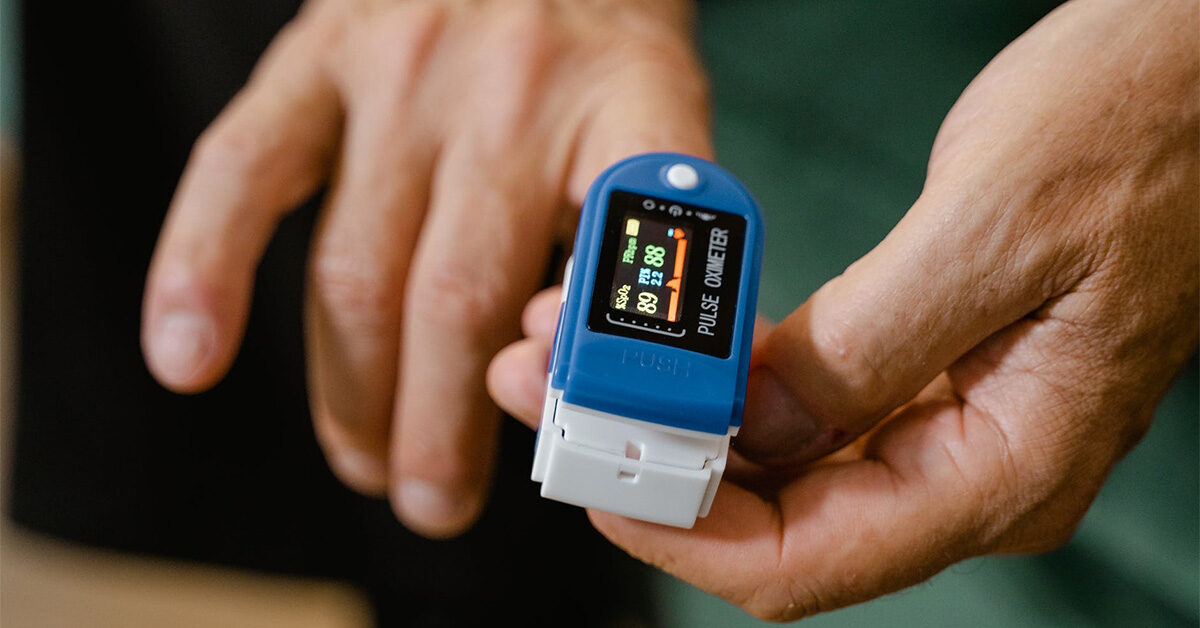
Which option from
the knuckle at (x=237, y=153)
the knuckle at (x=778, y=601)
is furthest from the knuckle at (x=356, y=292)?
the knuckle at (x=778, y=601)

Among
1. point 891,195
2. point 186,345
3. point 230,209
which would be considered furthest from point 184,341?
point 891,195

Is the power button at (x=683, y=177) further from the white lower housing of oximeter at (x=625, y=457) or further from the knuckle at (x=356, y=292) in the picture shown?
the knuckle at (x=356, y=292)

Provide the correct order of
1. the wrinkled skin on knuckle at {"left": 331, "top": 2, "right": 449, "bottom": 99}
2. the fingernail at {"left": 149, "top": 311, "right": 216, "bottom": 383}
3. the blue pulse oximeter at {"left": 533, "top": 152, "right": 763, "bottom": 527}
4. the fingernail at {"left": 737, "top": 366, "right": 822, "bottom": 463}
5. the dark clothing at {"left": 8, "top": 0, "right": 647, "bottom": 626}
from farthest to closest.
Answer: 1. the dark clothing at {"left": 8, "top": 0, "right": 647, "bottom": 626}
2. the wrinkled skin on knuckle at {"left": 331, "top": 2, "right": 449, "bottom": 99}
3. the fingernail at {"left": 149, "top": 311, "right": 216, "bottom": 383}
4. the fingernail at {"left": 737, "top": 366, "right": 822, "bottom": 463}
5. the blue pulse oximeter at {"left": 533, "top": 152, "right": 763, "bottom": 527}

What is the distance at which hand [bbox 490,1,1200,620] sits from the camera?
0.66m

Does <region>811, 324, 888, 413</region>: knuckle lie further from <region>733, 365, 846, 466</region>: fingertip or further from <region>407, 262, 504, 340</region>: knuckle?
<region>407, 262, 504, 340</region>: knuckle

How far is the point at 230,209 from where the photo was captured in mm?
969

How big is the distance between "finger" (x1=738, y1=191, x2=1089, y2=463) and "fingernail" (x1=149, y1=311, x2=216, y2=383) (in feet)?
1.72

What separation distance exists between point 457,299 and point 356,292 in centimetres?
12

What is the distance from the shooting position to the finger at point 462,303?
94 cm

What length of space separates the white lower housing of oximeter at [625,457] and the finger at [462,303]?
32 centimetres

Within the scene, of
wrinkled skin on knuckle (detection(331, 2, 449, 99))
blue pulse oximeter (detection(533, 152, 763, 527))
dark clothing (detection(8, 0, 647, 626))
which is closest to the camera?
blue pulse oximeter (detection(533, 152, 763, 527))

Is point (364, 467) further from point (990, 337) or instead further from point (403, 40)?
point (990, 337)

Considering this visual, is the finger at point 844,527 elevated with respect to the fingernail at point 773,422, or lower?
lower

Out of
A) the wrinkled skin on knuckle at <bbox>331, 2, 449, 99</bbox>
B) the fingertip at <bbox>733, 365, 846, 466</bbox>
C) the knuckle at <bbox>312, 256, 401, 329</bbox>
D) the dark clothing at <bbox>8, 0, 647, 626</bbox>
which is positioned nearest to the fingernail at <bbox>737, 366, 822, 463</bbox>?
the fingertip at <bbox>733, 365, 846, 466</bbox>
